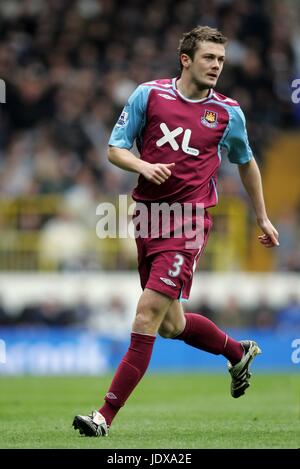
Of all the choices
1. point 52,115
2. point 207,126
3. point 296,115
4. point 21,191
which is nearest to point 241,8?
point 296,115

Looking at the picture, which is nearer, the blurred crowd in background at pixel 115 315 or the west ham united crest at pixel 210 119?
the west ham united crest at pixel 210 119

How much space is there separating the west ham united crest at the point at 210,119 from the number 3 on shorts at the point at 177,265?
0.96 meters

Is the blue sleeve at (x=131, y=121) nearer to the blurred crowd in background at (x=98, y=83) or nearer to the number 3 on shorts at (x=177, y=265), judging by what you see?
the number 3 on shorts at (x=177, y=265)

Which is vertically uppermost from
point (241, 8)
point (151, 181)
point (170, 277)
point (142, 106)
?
point (241, 8)

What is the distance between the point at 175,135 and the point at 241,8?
540 inches

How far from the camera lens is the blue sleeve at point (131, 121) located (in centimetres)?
754

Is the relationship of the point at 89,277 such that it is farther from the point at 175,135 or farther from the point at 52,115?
the point at 175,135

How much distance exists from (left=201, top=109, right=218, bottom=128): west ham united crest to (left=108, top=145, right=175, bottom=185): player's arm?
0.48 metres

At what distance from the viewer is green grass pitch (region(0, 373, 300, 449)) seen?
6.95 m

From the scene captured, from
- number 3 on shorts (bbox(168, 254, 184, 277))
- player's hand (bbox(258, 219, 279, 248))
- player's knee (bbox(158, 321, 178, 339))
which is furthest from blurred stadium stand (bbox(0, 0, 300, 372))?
number 3 on shorts (bbox(168, 254, 184, 277))

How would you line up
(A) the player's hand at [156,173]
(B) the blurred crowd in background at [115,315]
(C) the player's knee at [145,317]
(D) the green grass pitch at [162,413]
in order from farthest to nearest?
(B) the blurred crowd in background at [115,315] → (C) the player's knee at [145,317] → (A) the player's hand at [156,173] → (D) the green grass pitch at [162,413]

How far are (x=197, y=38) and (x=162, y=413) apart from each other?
3.24 m

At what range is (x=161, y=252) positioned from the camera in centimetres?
748

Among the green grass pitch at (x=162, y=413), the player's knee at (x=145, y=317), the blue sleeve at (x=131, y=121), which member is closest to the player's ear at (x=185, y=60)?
the blue sleeve at (x=131, y=121)
